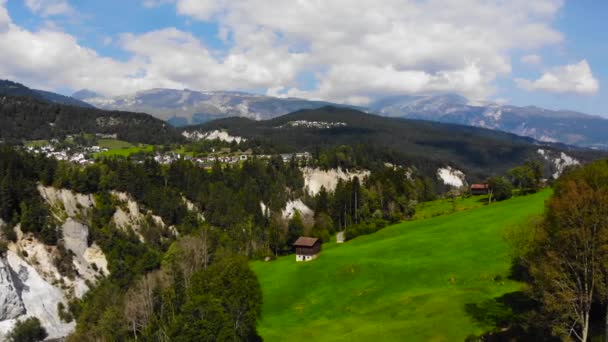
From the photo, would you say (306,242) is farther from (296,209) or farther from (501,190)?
(296,209)

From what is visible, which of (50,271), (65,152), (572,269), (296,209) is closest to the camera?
(572,269)

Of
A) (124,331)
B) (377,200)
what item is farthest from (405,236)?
(124,331)

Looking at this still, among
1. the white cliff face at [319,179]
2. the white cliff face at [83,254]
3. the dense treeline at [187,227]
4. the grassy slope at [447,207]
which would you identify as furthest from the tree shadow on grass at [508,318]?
the white cliff face at [319,179]

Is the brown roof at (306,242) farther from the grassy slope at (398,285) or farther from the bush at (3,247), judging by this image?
the bush at (3,247)

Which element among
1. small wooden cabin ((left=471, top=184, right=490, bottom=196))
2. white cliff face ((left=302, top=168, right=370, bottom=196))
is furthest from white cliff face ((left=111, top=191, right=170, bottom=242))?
small wooden cabin ((left=471, top=184, right=490, bottom=196))

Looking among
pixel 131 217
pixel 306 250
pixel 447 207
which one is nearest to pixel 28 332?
pixel 131 217

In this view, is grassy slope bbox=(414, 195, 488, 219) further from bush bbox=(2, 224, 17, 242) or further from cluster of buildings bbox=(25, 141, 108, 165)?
cluster of buildings bbox=(25, 141, 108, 165)

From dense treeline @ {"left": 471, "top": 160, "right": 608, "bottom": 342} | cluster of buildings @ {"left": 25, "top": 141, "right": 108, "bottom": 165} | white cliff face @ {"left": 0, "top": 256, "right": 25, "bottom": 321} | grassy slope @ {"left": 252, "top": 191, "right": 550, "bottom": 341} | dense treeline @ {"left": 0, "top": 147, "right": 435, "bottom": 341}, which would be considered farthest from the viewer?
cluster of buildings @ {"left": 25, "top": 141, "right": 108, "bottom": 165}
